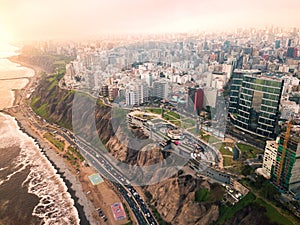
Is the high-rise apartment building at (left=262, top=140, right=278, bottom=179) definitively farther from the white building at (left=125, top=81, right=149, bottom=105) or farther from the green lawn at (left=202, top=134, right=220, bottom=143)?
the white building at (left=125, top=81, right=149, bottom=105)

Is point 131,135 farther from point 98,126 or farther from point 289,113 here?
point 289,113

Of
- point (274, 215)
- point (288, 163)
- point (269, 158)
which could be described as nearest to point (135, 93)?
point (269, 158)

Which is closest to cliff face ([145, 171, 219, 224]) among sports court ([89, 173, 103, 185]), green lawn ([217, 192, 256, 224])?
green lawn ([217, 192, 256, 224])

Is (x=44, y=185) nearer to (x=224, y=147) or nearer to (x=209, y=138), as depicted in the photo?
(x=209, y=138)

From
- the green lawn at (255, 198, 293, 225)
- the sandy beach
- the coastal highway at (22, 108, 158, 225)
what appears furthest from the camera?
the sandy beach

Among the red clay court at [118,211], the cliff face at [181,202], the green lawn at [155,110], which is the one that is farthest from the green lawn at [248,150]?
the red clay court at [118,211]
